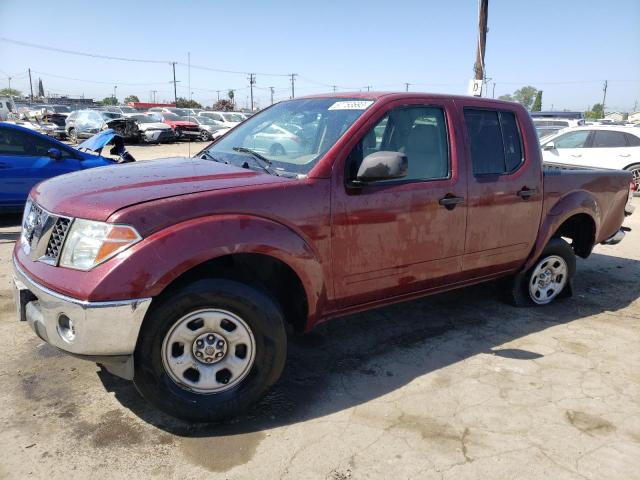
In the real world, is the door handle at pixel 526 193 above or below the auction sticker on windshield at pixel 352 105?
below

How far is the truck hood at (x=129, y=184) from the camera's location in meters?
2.64

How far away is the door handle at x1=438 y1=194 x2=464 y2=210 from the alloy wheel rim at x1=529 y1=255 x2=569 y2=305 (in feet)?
4.86

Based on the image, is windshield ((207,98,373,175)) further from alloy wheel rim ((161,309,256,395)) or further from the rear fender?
the rear fender

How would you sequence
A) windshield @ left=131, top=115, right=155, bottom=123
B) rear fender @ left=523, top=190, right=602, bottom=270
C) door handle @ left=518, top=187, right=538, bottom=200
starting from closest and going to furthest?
door handle @ left=518, top=187, right=538, bottom=200 → rear fender @ left=523, top=190, right=602, bottom=270 → windshield @ left=131, top=115, right=155, bottom=123

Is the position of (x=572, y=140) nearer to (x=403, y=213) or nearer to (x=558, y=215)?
(x=558, y=215)

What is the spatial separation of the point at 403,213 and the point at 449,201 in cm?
44

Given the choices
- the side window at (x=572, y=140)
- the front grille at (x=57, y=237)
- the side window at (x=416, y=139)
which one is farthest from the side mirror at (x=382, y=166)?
the side window at (x=572, y=140)

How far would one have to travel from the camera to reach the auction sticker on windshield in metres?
3.48

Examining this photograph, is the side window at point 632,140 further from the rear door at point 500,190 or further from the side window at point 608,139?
the rear door at point 500,190

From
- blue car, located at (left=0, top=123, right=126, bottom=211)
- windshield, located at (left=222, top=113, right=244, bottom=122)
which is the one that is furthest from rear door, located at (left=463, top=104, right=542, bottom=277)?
windshield, located at (left=222, top=113, right=244, bottom=122)

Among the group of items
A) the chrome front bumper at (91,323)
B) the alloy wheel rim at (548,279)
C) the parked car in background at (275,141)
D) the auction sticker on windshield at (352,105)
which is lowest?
the alloy wheel rim at (548,279)

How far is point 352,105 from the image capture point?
3.55 meters

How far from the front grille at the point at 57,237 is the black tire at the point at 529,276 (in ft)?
12.3

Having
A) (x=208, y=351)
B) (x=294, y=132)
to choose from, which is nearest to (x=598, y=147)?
(x=294, y=132)
